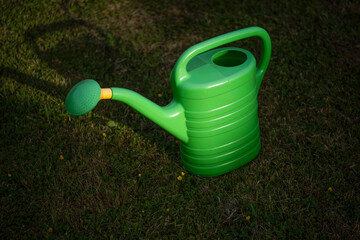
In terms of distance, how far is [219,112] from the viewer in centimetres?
176

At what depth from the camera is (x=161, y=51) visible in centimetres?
297

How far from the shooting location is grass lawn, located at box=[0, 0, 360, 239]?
73.4 inches

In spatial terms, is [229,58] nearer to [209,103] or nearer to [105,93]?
[209,103]

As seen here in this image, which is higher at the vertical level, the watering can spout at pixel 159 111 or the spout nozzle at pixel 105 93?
the spout nozzle at pixel 105 93

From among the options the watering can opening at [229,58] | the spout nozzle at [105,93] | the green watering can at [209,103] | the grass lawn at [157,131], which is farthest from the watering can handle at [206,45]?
the grass lawn at [157,131]

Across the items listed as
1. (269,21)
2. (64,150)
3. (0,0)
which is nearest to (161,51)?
(269,21)

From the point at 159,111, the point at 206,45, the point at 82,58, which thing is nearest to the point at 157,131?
the point at 159,111

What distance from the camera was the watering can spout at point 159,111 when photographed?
1.66m

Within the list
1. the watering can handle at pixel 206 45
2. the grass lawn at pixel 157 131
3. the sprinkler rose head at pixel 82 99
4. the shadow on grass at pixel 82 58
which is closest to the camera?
the sprinkler rose head at pixel 82 99

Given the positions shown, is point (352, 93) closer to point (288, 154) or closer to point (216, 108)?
point (288, 154)

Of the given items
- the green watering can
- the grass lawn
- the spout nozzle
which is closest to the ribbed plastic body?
the green watering can

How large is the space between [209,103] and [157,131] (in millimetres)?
723

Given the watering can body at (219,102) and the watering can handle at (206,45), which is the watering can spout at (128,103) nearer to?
the watering can body at (219,102)

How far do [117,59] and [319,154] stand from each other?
1705 millimetres
